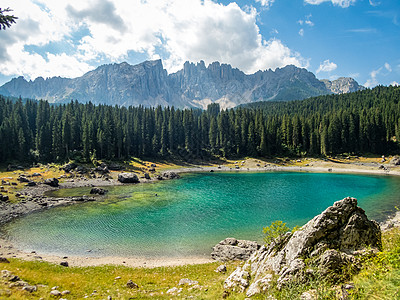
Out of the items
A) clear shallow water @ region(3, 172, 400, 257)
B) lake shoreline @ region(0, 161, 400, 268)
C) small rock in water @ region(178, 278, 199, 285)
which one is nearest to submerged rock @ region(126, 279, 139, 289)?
small rock in water @ region(178, 278, 199, 285)

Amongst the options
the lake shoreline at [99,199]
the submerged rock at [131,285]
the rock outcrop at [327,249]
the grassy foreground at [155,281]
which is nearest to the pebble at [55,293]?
the grassy foreground at [155,281]

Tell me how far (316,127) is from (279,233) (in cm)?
14440

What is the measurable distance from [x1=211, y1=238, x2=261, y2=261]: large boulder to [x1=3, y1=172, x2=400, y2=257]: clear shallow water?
2197 millimetres

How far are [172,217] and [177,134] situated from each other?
10758cm

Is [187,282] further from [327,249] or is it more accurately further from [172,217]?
[172,217]

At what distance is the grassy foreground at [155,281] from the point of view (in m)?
8.30

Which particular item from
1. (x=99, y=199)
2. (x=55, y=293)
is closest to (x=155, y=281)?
(x=55, y=293)

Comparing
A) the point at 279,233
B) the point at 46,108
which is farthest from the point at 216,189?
the point at 46,108

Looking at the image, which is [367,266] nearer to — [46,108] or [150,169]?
[150,169]

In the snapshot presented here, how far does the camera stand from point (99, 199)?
186ft

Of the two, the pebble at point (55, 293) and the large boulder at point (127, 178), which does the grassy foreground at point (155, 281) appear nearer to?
the pebble at point (55, 293)

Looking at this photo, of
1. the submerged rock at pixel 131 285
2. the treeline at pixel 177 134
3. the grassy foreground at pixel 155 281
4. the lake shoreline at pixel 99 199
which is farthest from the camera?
the treeline at pixel 177 134

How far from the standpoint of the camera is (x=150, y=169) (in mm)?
105500

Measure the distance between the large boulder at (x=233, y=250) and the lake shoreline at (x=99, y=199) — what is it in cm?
141
